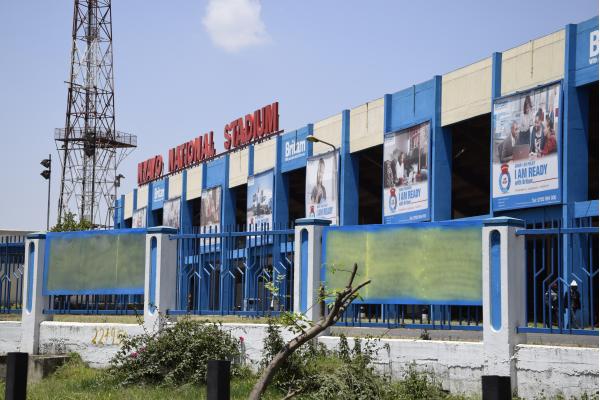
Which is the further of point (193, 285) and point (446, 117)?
point (446, 117)

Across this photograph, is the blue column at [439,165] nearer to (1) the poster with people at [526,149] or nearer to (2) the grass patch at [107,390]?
(1) the poster with people at [526,149]

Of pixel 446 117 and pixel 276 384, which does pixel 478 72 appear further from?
pixel 276 384

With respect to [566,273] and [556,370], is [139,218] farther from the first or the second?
[556,370]

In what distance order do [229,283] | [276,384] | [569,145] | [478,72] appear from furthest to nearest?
[478,72] < [569,145] < [229,283] < [276,384]

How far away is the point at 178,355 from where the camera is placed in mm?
15156

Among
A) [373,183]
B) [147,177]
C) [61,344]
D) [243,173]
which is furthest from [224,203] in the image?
[61,344]

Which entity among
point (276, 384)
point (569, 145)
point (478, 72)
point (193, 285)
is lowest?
point (276, 384)

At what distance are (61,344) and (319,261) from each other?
19.2 feet

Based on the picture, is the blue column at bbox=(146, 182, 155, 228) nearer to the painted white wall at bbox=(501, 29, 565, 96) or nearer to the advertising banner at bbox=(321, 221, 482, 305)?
the painted white wall at bbox=(501, 29, 565, 96)

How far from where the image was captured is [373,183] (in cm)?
5409

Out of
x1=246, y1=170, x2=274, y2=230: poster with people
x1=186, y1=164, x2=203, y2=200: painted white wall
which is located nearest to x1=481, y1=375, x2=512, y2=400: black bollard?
x1=246, y1=170, x2=274, y2=230: poster with people

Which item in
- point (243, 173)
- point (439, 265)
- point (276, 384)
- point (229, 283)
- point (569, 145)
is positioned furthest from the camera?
point (243, 173)

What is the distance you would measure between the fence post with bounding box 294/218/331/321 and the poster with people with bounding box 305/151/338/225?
29939 millimetres

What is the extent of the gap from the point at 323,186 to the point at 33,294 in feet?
95.8
